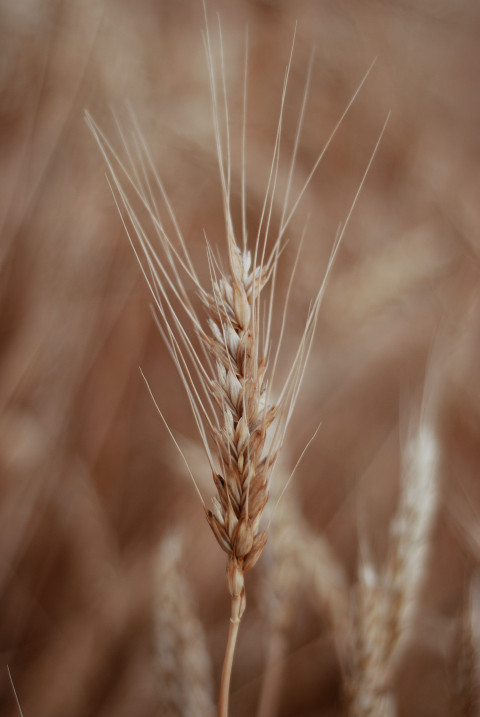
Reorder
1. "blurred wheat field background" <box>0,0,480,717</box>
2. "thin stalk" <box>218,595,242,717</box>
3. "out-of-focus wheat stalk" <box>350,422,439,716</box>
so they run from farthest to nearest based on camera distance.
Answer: "blurred wheat field background" <box>0,0,480,717</box>, "out-of-focus wheat stalk" <box>350,422,439,716</box>, "thin stalk" <box>218,595,242,717</box>

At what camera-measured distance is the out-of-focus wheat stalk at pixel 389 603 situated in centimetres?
42

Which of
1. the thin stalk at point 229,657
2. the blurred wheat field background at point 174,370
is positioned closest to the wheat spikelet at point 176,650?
the blurred wheat field background at point 174,370

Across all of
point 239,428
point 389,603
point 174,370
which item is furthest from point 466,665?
point 174,370

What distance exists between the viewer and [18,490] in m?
0.72

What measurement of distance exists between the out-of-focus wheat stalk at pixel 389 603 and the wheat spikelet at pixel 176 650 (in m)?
0.16

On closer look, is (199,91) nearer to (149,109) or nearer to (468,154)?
(149,109)

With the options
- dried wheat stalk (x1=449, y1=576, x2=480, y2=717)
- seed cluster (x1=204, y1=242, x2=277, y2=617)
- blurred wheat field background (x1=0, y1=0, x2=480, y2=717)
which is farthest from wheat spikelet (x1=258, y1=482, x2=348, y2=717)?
seed cluster (x1=204, y1=242, x2=277, y2=617)

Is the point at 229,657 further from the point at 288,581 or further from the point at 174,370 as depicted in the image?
the point at 174,370

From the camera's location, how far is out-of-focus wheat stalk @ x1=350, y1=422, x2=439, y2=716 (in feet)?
1.37

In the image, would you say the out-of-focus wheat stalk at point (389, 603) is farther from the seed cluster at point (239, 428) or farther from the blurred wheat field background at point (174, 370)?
the seed cluster at point (239, 428)

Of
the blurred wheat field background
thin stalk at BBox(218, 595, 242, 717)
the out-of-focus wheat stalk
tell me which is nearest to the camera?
thin stalk at BBox(218, 595, 242, 717)

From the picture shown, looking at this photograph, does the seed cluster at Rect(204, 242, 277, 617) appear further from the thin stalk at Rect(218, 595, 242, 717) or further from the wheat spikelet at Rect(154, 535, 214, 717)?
the wheat spikelet at Rect(154, 535, 214, 717)

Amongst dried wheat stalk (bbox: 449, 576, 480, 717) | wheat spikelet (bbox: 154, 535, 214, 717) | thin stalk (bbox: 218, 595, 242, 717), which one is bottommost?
dried wheat stalk (bbox: 449, 576, 480, 717)

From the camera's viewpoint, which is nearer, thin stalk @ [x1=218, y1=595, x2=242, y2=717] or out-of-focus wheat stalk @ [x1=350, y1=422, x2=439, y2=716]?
thin stalk @ [x1=218, y1=595, x2=242, y2=717]
